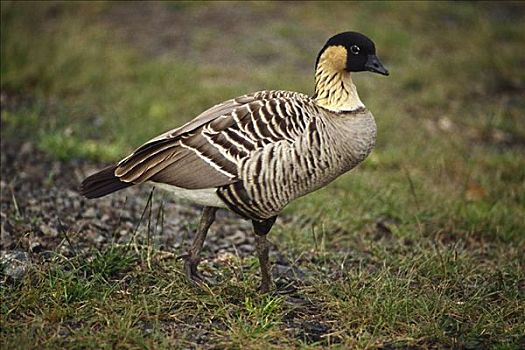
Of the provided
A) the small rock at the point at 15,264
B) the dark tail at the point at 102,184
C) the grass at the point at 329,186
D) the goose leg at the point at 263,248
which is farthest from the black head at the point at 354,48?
the small rock at the point at 15,264

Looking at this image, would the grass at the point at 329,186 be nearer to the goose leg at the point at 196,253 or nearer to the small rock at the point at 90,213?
the goose leg at the point at 196,253

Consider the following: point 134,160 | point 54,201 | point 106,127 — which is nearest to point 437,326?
point 134,160

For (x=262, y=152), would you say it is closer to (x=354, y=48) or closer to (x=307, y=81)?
(x=354, y=48)

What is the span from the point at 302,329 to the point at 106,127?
14.7 feet

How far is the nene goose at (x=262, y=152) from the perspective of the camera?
4.55 meters

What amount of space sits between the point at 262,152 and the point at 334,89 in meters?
0.72

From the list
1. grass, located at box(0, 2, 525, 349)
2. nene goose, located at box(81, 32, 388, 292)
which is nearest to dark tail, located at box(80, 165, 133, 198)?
nene goose, located at box(81, 32, 388, 292)

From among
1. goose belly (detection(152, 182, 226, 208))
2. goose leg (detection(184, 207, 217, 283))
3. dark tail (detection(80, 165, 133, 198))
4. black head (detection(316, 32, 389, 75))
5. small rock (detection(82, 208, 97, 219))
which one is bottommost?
small rock (detection(82, 208, 97, 219))

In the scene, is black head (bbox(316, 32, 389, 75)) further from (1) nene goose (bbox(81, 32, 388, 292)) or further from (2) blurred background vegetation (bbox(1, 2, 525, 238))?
(2) blurred background vegetation (bbox(1, 2, 525, 238))

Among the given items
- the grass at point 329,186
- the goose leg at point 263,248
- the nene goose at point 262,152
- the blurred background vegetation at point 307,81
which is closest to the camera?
the grass at point 329,186

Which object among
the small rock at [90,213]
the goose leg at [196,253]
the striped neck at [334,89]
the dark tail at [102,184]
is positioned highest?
the striped neck at [334,89]

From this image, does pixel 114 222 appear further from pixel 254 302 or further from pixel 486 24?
pixel 486 24

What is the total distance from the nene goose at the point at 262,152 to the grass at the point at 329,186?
0.52 meters

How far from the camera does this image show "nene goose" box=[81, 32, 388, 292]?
179 inches
